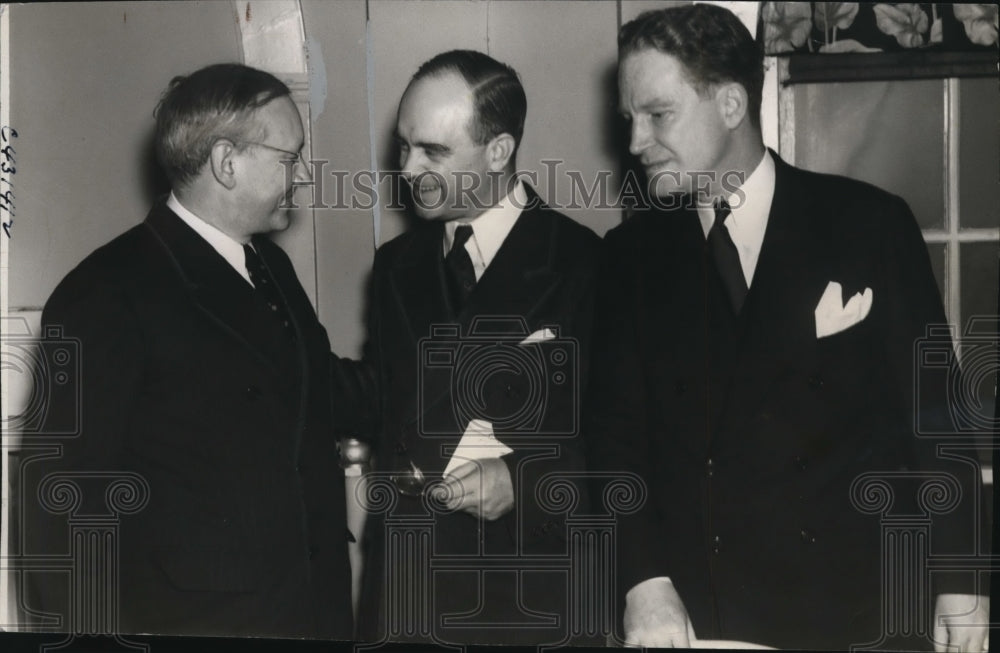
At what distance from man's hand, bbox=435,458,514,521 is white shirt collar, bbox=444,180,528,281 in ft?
1.60

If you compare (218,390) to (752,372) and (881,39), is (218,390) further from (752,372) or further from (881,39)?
(881,39)

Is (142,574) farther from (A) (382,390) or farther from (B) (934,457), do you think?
(B) (934,457)

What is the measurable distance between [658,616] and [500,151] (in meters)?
1.25

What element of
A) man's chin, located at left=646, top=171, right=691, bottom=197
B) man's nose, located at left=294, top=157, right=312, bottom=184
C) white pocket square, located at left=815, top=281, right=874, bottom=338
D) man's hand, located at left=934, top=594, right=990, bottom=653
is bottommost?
man's hand, located at left=934, top=594, right=990, bottom=653

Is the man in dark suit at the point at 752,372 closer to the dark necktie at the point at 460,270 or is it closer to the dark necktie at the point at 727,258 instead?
the dark necktie at the point at 727,258

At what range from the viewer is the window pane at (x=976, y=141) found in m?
2.91

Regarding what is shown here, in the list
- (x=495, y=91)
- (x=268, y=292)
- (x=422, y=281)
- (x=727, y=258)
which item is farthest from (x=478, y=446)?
(x=495, y=91)

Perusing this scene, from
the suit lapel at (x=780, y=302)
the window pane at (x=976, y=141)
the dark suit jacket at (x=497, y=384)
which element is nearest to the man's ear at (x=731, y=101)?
the suit lapel at (x=780, y=302)

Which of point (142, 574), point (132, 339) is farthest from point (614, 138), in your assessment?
point (142, 574)

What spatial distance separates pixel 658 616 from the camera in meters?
2.91

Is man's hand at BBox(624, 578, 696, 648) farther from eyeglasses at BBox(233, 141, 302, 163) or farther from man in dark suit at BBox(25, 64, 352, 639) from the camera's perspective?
eyeglasses at BBox(233, 141, 302, 163)

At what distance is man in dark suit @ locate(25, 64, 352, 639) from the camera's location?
2965 millimetres

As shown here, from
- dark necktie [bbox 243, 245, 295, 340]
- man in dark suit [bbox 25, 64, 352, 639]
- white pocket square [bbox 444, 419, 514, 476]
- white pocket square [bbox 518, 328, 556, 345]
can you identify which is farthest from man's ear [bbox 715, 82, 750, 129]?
dark necktie [bbox 243, 245, 295, 340]

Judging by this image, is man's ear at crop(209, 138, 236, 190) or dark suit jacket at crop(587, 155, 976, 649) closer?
dark suit jacket at crop(587, 155, 976, 649)
